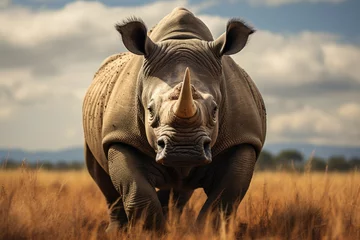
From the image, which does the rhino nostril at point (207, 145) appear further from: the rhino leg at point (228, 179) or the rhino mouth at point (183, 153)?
the rhino leg at point (228, 179)

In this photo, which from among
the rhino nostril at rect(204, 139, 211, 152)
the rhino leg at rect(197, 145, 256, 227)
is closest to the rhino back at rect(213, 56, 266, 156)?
the rhino leg at rect(197, 145, 256, 227)

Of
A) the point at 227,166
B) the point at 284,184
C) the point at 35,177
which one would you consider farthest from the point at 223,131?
the point at 284,184

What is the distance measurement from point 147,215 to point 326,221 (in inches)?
62.1

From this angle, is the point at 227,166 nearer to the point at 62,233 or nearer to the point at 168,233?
the point at 168,233

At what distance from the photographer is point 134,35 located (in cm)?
664

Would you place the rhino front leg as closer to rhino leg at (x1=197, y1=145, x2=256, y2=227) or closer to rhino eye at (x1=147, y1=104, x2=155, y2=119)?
rhino leg at (x1=197, y1=145, x2=256, y2=227)

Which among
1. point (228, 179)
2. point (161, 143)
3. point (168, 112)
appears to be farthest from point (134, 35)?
point (228, 179)

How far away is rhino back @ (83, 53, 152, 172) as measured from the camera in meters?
6.91

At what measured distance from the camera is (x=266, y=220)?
6.61 m

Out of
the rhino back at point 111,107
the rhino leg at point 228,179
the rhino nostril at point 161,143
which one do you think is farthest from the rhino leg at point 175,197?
the rhino nostril at point 161,143

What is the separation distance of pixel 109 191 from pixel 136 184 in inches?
80.0

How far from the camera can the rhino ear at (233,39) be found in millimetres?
6609

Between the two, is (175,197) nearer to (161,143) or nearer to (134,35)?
(134,35)

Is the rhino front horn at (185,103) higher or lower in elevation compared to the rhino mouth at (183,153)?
higher
